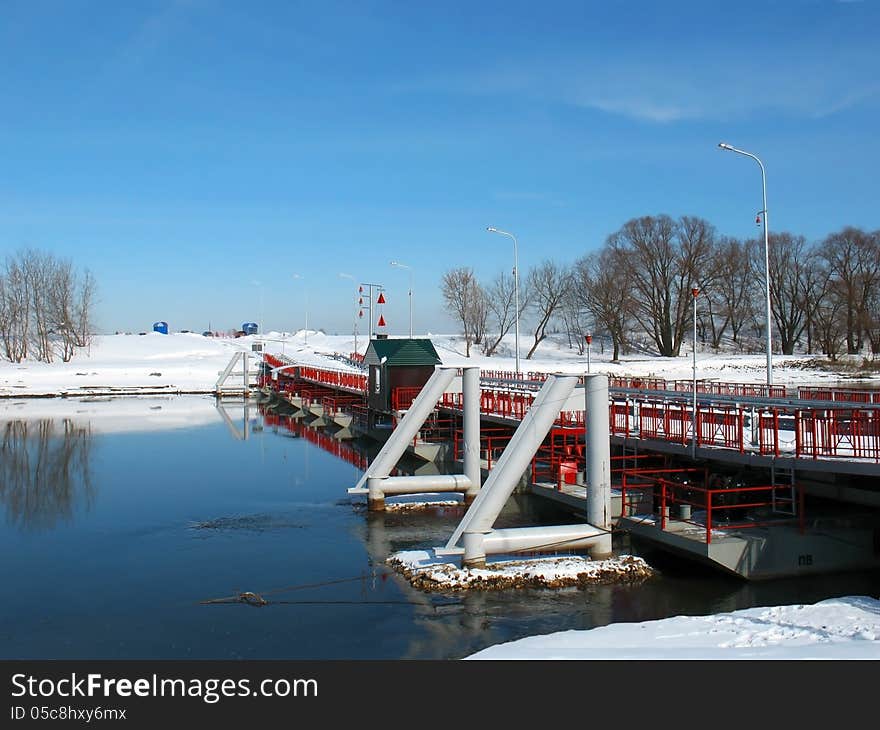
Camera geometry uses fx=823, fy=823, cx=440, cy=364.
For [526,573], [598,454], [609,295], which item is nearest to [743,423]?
[598,454]

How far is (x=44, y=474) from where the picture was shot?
1154 inches

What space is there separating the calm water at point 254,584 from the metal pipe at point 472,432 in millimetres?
1351

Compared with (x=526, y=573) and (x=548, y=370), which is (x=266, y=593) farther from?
(x=548, y=370)

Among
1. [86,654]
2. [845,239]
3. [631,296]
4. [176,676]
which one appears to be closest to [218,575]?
[86,654]

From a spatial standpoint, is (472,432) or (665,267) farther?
(665,267)

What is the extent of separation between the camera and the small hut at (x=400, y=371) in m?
34.8

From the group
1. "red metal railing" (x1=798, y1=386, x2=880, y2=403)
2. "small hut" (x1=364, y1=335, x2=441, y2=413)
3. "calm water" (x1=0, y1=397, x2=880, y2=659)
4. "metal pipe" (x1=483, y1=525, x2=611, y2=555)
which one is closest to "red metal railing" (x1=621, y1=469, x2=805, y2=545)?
"calm water" (x1=0, y1=397, x2=880, y2=659)

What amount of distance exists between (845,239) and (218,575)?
249ft

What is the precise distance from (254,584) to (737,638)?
8604 mm

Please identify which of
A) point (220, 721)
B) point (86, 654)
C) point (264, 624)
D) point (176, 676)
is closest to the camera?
point (220, 721)

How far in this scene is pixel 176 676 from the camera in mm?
9289

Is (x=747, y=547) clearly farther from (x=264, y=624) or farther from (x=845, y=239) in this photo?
(x=845, y=239)

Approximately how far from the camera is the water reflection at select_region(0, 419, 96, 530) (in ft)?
73.5

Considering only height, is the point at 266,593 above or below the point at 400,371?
below
